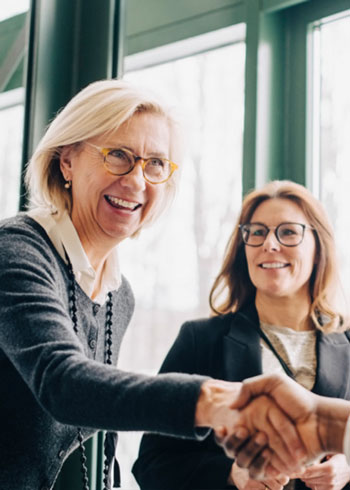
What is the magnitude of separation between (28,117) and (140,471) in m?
1.44

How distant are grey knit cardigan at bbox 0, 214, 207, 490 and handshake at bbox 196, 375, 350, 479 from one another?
241 millimetres

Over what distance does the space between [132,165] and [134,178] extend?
0.03m

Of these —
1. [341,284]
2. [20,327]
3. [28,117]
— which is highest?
[28,117]

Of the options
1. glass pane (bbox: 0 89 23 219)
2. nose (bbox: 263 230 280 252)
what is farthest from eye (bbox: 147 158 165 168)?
glass pane (bbox: 0 89 23 219)

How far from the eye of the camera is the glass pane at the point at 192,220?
2.78 meters

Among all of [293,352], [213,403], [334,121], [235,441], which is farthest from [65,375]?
[334,121]

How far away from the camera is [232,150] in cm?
277

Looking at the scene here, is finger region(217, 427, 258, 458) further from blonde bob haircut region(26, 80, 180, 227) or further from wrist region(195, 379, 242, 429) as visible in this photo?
blonde bob haircut region(26, 80, 180, 227)

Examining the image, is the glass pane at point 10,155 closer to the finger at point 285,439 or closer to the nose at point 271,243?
the nose at point 271,243

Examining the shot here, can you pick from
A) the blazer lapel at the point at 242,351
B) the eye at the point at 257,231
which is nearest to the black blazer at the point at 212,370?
the blazer lapel at the point at 242,351

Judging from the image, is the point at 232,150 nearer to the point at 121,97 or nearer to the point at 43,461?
the point at 121,97

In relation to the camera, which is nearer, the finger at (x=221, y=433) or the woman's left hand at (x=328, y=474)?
the finger at (x=221, y=433)

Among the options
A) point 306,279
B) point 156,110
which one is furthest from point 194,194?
point 156,110

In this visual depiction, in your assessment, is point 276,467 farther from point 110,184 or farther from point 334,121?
point 334,121
